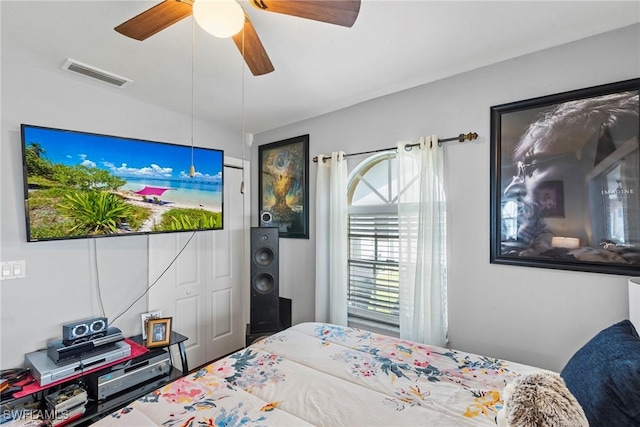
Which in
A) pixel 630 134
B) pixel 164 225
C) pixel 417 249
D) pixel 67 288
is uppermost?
pixel 630 134

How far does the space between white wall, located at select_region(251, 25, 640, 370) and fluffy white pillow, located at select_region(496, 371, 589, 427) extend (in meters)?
1.11

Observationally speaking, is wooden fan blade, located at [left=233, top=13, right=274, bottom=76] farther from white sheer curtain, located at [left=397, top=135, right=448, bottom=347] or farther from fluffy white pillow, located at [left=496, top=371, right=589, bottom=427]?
fluffy white pillow, located at [left=496, top=371, right=589, bottom=427]

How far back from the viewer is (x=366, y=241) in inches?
105

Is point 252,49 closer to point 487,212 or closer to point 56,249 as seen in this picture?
point 487,212

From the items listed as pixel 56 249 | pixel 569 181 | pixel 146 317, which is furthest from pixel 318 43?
pixel 146 317

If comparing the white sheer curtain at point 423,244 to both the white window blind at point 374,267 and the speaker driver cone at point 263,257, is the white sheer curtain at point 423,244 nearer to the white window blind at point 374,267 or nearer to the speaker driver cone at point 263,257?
the white window blind at point 374,267

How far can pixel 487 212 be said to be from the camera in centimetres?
195

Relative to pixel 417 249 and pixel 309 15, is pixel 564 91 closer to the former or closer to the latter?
pixel 417 249

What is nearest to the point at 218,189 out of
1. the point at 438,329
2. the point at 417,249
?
the point at 417,249

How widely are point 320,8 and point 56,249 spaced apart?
7.44 feet

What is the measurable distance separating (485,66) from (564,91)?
1.61 feet

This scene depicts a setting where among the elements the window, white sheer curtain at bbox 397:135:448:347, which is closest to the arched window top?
the window

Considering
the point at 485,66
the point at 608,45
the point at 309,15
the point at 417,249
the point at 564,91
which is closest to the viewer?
the point at 309,15

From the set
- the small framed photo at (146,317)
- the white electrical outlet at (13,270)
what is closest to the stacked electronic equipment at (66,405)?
the small framed photo at (146,317)
